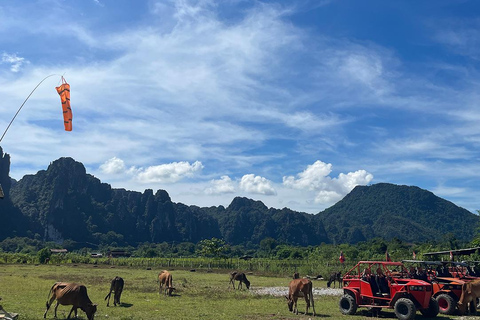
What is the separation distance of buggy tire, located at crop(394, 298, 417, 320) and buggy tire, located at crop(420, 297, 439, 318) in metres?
1.47

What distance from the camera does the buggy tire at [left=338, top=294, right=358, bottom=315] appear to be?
16.5 m

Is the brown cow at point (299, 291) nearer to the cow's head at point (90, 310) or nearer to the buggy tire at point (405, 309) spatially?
the buggy tire at point (405, 309)

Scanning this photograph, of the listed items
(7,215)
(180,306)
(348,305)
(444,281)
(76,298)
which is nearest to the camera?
(76,298)

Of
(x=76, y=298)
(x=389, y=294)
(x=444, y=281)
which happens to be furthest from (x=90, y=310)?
(x=444, y=281)

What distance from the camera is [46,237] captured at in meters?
176

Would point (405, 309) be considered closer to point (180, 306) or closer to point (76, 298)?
point (180, 306)

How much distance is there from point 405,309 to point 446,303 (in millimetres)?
3170

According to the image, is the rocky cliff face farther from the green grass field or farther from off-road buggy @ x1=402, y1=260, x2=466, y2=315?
off-road buggy @ x1=402, y1=260, x2=466, y2=315

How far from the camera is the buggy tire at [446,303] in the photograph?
1664 cm

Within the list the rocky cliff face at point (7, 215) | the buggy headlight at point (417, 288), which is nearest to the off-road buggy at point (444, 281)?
the buggy headlight at point (417, 288)

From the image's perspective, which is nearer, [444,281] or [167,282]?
[444,281]

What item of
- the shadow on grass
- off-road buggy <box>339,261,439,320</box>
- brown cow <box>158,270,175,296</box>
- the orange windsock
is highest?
the orange windsock

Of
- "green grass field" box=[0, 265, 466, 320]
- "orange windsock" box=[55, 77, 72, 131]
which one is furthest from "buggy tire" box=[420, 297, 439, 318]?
"orange windsock" box=[55, 77, 72, 131]

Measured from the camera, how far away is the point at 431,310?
15961 mm
